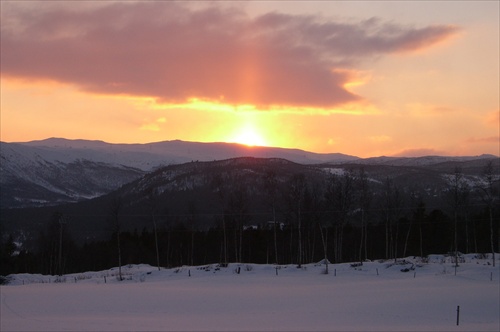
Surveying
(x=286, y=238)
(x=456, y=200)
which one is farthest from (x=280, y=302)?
(x=286, y=238)

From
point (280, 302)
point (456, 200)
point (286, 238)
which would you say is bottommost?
point (280, 302)

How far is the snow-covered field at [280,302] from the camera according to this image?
28.9 metres

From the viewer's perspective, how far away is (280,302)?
37.8 metres

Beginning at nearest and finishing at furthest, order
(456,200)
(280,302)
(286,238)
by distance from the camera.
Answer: (280,302), (456,200), (286,238)

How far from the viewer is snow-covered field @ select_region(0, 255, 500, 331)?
1139 inches

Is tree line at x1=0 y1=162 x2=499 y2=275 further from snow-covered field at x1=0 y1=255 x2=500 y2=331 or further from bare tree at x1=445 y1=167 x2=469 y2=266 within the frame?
snow-covered field at x1=0 y1=255 x2=500 y2=331

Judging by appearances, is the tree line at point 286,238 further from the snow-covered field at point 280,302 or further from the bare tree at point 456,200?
the snow-covered field at point 280,302

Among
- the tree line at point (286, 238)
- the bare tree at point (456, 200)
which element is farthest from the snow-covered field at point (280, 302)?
the tree line at point (286, 238)

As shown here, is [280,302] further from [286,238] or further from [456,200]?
[286,238]

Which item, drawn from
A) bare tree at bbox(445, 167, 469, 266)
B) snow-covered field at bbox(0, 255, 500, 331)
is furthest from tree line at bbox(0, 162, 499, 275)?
snow-covered field at bbox(0, 255, 500, 331)

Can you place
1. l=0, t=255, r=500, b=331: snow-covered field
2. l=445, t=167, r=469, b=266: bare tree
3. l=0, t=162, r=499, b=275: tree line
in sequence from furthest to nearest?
l=0, t=162, r=499, b=275: tree line < l=445, t=167, r=469, b=266: bare tree < l=0, t=255, r=500, b=331: snow-covered field

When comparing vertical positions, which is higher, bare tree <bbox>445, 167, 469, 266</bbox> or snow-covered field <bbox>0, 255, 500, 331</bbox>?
bare tree <bbox>445, 167, 469, 266</bbox>

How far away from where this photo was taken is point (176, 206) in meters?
174

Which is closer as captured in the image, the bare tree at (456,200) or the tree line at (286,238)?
the bare tree at (456,200)
